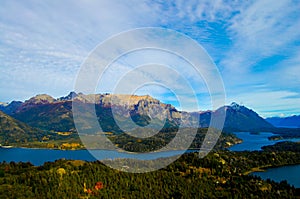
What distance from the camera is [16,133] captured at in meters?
183

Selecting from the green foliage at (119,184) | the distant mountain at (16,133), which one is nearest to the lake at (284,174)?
the green foliage at (119,184)

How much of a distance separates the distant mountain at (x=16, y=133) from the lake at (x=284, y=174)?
5786 inches

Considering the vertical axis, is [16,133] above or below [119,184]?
above

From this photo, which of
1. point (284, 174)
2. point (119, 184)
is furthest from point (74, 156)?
point (284, 174)

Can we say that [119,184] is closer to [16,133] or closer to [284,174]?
[284,174]

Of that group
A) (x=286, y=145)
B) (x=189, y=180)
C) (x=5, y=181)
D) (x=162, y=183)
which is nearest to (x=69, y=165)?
(x=5, y=181)

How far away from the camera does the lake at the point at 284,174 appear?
68.3m

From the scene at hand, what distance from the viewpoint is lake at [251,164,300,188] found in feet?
224

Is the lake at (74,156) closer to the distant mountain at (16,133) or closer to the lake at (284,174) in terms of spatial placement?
the lake at (284,174)

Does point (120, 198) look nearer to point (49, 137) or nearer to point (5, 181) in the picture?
point (5, 181)

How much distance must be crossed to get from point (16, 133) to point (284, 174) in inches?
6787

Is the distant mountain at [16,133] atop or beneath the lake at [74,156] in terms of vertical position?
atop

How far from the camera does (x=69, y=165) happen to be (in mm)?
50375

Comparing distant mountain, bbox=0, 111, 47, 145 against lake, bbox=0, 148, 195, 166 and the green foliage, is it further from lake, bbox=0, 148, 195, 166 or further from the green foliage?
the green foliage
